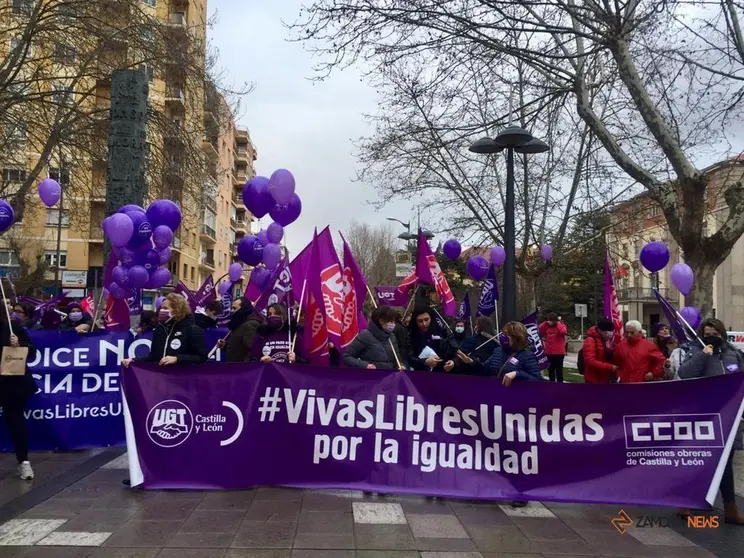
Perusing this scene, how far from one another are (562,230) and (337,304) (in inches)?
624

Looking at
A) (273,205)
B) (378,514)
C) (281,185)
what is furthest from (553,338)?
(378,514)

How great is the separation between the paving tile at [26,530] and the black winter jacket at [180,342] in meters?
1.67

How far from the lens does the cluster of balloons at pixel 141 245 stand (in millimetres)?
10779

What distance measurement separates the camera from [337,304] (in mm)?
7172

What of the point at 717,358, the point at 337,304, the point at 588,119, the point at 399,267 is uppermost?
the point at 588,119

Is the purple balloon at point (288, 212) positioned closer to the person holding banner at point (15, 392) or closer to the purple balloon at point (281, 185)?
the purple balloon at point (281, 185)

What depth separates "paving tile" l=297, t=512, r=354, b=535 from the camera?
16.9ft

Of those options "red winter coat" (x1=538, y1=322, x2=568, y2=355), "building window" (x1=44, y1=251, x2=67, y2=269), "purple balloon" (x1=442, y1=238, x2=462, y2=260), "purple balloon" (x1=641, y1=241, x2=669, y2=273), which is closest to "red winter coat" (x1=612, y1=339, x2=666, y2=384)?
"purple balloon" (x1=641, y1=241, x2=669, y2=273)

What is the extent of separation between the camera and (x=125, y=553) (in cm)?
462

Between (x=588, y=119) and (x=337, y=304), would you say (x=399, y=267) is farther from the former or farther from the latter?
(x=337, y=304)

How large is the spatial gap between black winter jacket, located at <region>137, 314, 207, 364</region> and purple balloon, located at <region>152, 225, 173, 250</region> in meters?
5.12

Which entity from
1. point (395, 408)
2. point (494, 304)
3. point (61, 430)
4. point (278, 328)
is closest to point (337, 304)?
point (278, 328)

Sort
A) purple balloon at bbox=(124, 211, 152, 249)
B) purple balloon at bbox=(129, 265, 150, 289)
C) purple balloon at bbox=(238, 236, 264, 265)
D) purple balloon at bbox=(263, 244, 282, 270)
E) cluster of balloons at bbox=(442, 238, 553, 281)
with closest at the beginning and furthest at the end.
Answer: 1. purple balloon at bbox=(124, 211, 152, 249)
2. purple balloon at bbox=(129, 265, 150, 289)
3. purple balloon at bbox=(263, 244, 282, 270)
4. purple balloon at bbox=(238, 236, 264, 265)
5. cluster of balloons at bbox=(442, 238, 553, 281)

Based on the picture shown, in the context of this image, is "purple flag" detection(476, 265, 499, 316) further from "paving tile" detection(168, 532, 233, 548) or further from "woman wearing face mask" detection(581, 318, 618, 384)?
"paving tile" detection(168, 532, 233, 548)
